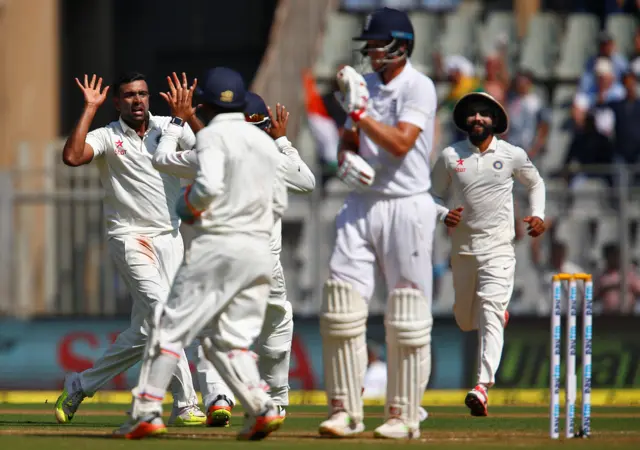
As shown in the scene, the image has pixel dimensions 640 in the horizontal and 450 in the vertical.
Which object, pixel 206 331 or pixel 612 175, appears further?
pixel 612 175

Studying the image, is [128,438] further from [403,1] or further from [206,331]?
[403,1]

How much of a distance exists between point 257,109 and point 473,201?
6.35ft

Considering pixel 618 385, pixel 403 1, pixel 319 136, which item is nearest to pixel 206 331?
pixel 618 385

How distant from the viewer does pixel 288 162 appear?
30.9ft

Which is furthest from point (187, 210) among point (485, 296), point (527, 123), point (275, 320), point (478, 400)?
point (527, 123)

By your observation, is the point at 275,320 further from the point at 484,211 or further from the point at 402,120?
the point at 402,120

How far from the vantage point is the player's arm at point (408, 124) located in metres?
8.12

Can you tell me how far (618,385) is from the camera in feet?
49.7

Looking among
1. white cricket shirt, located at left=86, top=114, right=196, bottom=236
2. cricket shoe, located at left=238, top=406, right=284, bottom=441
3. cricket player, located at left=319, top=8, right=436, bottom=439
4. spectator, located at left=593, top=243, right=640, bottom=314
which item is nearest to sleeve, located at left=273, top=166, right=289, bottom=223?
cricket player, located at left=319, top=8, right=436, bottom=439

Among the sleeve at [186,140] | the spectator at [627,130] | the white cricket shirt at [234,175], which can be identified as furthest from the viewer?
the spectator at [627,130]

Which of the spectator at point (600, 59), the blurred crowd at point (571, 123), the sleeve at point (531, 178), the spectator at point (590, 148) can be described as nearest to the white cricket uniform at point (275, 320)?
the sleeve at point (531, 178)

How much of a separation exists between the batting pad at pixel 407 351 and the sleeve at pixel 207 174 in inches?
45.5

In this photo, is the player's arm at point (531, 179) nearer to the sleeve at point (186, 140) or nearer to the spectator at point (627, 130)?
the sleeve at point (186, 140)

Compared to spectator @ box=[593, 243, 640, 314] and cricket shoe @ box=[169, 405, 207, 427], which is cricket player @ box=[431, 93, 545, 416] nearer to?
cricket shoe @ box=[169, 405, 207, 427]
